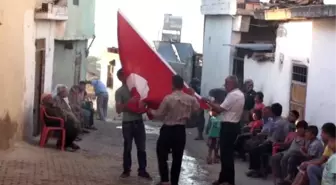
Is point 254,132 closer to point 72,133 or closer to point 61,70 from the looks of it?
point 72,133

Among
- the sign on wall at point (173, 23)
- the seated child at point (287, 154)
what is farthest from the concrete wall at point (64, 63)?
the sign on wall at point (173, 23)

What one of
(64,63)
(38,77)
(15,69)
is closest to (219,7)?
(64,63)

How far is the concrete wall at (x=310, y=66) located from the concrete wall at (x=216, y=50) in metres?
4.35

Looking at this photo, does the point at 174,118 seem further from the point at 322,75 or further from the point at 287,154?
the point at 322,75

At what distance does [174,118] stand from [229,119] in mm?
1132

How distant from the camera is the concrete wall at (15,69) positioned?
507 inches

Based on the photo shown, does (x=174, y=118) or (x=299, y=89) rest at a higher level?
(x=299, y=89)

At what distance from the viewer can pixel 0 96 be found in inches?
505

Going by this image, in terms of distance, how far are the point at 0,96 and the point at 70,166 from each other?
6.79 feet

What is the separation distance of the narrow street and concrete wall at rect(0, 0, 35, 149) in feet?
1.45

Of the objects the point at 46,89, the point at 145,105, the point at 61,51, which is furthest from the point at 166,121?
the point at 61,51

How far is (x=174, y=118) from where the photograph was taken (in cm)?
1007

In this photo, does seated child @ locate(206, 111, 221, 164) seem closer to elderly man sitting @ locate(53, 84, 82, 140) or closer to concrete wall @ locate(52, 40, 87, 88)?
elderly man sitting @ locate(53, 84, 82, 140)

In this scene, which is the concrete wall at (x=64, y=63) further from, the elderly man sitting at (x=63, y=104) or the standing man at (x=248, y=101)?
the standing man at (x=248, y=101)
